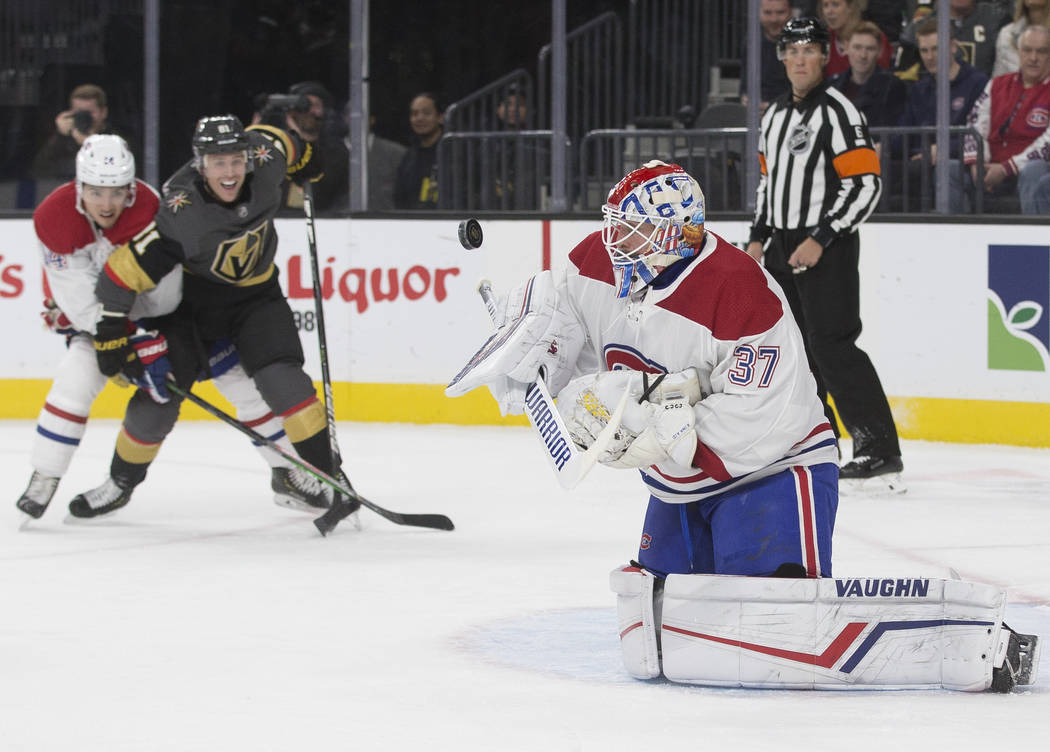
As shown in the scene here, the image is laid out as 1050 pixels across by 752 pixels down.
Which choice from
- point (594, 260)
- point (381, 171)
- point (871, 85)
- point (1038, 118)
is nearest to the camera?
point (594, 260)

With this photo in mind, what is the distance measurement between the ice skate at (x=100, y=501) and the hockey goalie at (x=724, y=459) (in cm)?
183

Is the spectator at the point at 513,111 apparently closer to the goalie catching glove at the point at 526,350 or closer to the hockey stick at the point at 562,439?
the goalie catching glove at the point at 526,350

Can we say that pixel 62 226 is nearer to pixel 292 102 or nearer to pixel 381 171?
pixel 381 171

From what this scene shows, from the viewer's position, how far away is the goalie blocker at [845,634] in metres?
2.54

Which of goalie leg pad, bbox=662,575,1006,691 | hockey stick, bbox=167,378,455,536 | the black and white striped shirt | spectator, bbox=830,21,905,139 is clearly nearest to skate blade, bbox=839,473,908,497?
the black and white striped shirt

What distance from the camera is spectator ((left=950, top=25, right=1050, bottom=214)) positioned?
5.52m

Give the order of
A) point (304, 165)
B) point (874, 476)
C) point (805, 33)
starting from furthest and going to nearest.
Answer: point (874, 476) < point (805, 33) < point (304, 165)

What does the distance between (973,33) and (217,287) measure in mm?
2939

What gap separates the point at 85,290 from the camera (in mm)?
4082

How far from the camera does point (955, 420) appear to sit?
551cm

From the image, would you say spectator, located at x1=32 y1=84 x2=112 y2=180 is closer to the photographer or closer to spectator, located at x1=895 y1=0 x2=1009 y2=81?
the photographer

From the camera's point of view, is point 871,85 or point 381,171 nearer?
point 871,85

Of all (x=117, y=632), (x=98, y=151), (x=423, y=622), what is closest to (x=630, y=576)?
(x=423, y=622)

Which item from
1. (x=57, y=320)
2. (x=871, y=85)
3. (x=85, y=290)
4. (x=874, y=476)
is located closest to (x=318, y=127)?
(x=871, y=85)
